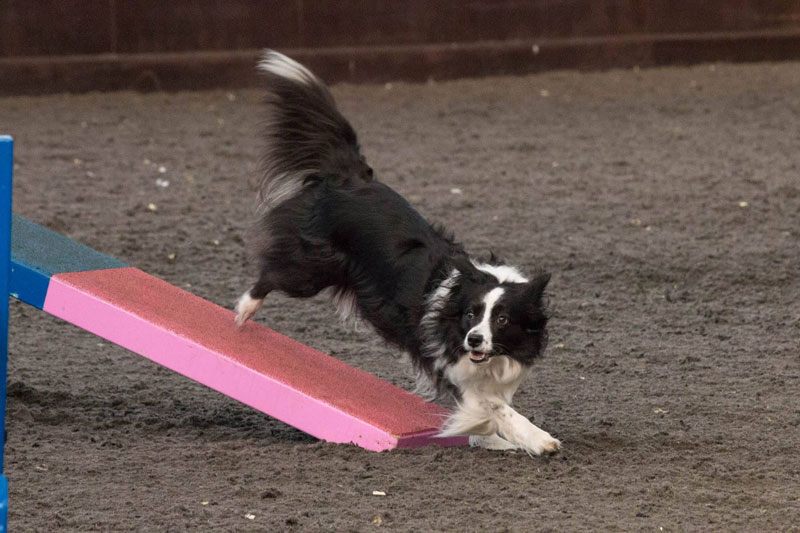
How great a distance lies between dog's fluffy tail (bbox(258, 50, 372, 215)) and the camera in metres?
5.77

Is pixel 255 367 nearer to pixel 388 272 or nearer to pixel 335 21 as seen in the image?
pixel 388 272

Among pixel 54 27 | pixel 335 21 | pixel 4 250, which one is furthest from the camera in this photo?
pixel 335 21

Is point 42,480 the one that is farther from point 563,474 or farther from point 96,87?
point 96,87

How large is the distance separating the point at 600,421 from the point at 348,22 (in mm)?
7964

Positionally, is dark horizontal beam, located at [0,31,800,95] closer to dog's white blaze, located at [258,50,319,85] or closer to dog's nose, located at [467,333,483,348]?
dog's white blaze, located at [258,50,319,85]

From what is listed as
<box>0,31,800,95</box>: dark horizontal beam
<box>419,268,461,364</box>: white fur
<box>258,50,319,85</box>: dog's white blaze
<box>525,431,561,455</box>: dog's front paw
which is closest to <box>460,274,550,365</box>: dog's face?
<box>419,268,461,364</box>: white fur

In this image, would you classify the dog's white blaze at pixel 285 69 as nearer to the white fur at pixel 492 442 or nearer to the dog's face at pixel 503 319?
the dog's face at pixel 503 319

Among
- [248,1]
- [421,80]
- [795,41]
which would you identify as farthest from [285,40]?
[795,41]

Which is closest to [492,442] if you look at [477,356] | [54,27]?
[477,356]

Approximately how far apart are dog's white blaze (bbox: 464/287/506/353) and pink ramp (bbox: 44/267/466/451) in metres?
0.41

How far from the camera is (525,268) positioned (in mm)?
7688

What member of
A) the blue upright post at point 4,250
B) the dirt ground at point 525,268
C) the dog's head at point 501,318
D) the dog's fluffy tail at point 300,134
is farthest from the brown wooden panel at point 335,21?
the blue upright post at point 4,250

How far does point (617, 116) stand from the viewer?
1180cm

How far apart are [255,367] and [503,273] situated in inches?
39.8
